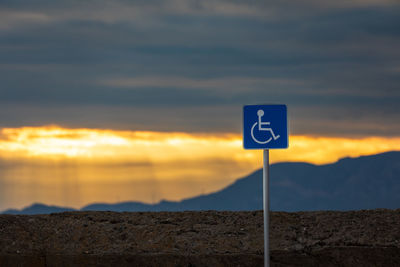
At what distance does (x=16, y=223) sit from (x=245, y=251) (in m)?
7.68

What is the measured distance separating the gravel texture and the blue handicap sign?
5151 millimetres

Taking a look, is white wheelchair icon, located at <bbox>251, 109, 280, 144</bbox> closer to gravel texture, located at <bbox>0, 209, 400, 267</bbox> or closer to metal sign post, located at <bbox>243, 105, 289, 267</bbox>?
metal sign post, located at <bbox>243, 105, 289, 267</bbox>

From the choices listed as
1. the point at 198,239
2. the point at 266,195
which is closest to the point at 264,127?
the point at 266,195

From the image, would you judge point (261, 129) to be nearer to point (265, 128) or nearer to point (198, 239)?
point (265, 128)

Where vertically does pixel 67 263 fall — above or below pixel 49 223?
below

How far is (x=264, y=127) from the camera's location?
15250mm


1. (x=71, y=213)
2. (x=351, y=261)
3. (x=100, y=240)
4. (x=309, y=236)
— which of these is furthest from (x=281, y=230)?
(x=71, y=213)

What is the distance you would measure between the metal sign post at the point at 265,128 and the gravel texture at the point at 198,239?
4687mm

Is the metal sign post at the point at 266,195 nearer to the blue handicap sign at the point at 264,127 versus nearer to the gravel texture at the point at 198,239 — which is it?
the blue handicap sign at the point at 264,127

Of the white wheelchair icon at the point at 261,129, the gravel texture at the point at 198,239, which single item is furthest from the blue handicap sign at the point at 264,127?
the gravel texture at the point at 198,239

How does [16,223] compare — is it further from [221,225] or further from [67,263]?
[221,225]

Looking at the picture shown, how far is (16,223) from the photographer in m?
21.9

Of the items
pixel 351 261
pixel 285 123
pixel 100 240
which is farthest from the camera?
pixel 100 240

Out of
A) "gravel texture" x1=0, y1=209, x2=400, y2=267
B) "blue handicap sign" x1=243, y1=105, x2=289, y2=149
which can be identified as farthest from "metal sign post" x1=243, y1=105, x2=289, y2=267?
"gravel texture" x1=0, y1=209, x2=400, y2=267
